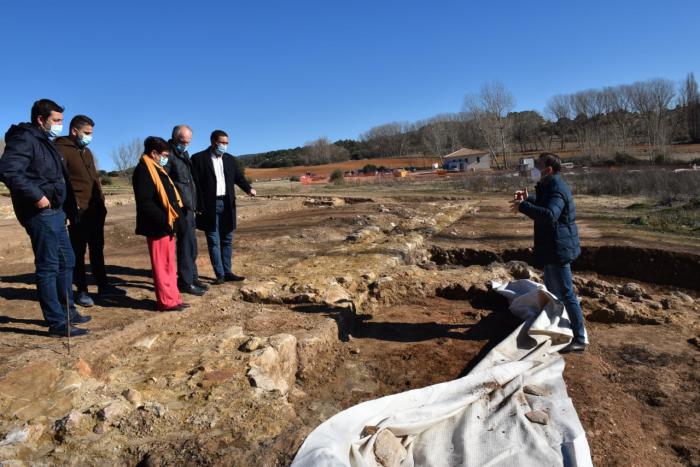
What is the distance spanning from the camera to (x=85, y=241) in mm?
4531

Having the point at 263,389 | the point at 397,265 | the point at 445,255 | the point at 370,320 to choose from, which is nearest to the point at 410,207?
the point at 445,255

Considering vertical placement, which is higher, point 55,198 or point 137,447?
point 55,198

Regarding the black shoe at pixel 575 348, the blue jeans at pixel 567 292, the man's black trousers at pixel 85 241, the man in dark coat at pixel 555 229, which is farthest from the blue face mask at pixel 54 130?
the black shoe at pixel 575 348

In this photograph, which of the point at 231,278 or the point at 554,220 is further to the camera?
the point at 231,278

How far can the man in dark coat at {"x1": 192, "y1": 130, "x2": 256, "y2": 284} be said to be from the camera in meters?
4.94

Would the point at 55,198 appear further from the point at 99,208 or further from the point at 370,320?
the point at 370,320

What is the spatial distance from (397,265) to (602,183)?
15.6 m

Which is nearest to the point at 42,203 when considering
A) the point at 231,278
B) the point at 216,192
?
the point at 216,192

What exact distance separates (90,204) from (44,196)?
117 cm

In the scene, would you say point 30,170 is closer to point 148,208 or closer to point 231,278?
point 148,208

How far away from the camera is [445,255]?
328 inches

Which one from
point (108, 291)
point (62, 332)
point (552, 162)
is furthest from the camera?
point (108, 291)

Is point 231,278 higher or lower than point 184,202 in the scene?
lower

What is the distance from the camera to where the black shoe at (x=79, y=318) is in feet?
12.5
